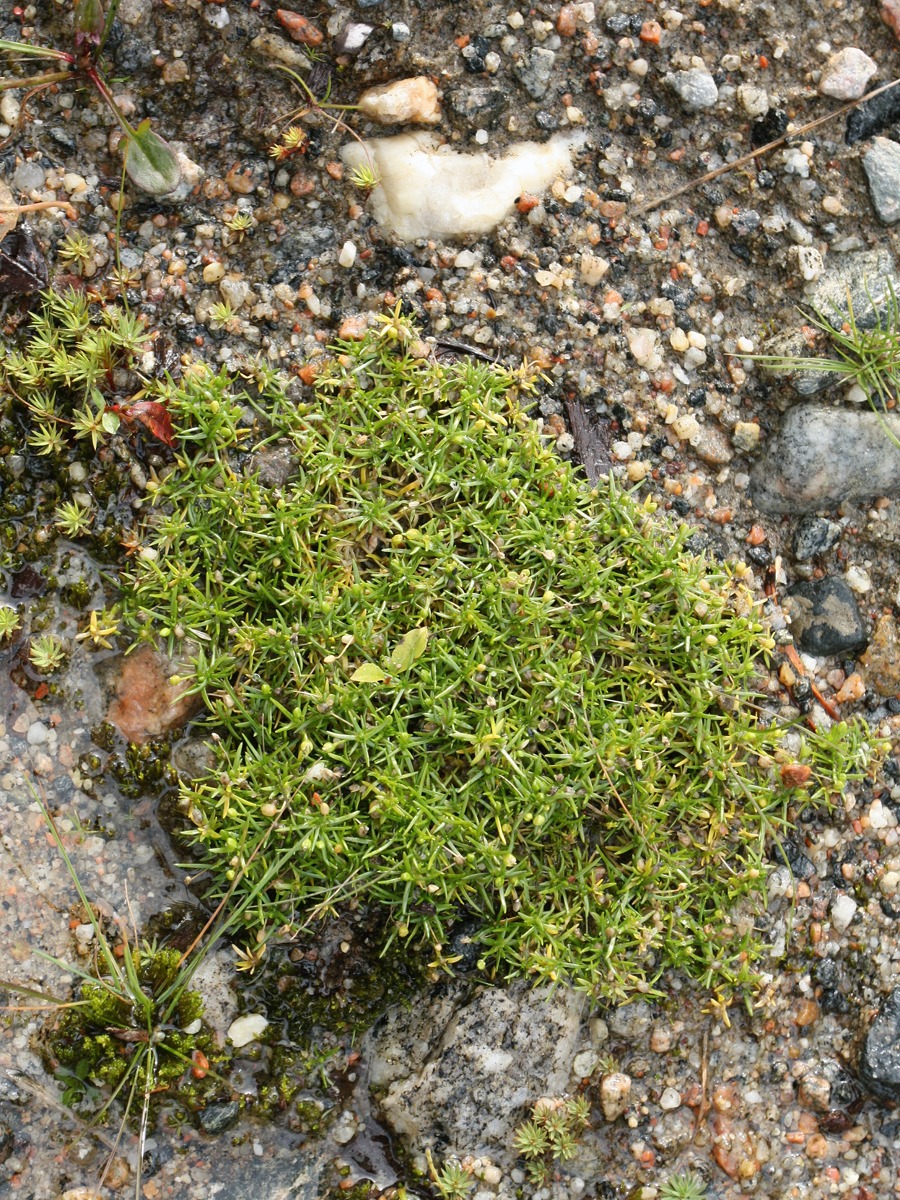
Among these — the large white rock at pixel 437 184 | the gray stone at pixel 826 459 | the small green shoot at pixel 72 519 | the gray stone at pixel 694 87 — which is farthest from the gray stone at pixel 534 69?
the small green shoot at pixel 72 519

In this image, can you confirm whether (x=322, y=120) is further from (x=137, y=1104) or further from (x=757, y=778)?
(x=137, y=1104)

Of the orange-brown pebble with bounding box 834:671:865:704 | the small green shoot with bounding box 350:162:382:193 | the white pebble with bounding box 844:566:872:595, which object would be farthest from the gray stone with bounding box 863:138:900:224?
the small green shoot with bounding box 350:162:382:193

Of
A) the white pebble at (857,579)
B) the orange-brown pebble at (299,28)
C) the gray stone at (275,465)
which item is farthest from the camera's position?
the white pebble at (857,579)

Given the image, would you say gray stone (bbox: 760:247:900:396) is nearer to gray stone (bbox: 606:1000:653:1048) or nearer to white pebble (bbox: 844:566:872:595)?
white pebble (bbox: 844:566:872:595)

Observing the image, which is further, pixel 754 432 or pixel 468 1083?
pixel 754 432

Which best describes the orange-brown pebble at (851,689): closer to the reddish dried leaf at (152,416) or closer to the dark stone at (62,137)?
the reddish dried leaf at (152,416)

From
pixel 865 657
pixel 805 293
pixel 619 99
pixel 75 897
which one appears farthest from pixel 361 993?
pixel 619 99
